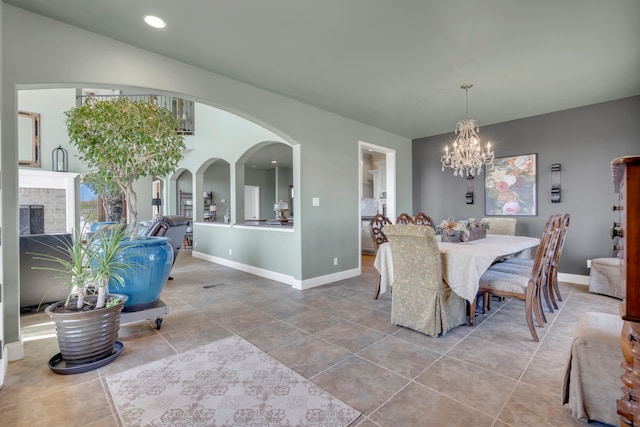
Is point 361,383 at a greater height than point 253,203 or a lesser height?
lesser

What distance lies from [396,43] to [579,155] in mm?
3739

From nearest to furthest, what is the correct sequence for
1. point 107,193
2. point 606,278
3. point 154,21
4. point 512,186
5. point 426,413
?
point 426,413 → point 154,21 → point 606,278 → point 512,186 → point 107,193

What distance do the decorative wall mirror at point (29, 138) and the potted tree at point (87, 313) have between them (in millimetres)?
5618

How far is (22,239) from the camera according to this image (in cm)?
326

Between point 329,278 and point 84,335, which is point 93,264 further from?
point 329,278

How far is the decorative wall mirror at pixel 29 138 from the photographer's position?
6105 mm

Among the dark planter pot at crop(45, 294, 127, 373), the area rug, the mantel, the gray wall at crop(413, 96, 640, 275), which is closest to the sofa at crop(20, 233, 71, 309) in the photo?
the dark planter pot at crop(45, 294, 127, 373)

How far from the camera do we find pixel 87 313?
6.89 feet

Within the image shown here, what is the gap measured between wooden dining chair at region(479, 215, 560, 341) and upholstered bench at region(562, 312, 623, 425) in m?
1.04

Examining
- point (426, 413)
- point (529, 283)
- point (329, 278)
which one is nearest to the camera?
point (426, 413)

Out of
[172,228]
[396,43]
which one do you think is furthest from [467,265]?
[172,228]

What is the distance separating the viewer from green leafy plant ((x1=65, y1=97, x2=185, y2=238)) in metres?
2.56

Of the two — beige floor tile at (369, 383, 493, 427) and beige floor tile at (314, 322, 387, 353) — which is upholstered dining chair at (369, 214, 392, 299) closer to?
beige floor tile at (314, 322, 387, 353)

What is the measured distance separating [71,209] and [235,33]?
20.8 ft
